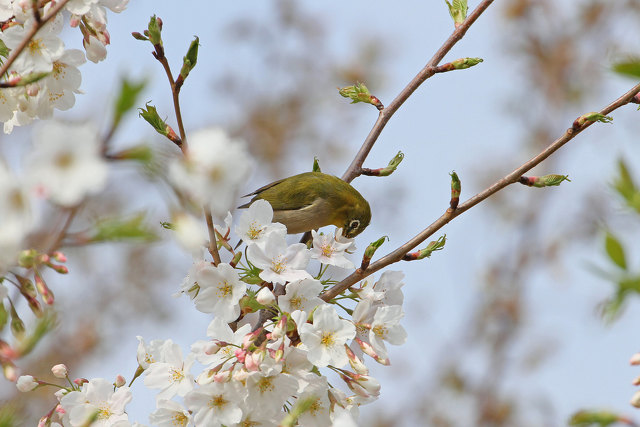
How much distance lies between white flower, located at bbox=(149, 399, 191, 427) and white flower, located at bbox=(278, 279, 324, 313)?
377 mm

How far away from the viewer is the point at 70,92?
1977 mm

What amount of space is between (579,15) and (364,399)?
364 inches

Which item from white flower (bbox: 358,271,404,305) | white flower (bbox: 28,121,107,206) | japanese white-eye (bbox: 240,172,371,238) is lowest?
white flower (bbox: 28,121,107,206)

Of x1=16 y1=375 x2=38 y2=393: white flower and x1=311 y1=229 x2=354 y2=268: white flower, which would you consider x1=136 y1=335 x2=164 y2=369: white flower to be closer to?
x1=16 y1=375 x2=38 y2=393: white flower

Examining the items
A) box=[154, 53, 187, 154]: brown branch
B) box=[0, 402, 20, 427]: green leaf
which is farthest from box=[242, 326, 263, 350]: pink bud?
box=[0, 402, 20, 427]: green leaf

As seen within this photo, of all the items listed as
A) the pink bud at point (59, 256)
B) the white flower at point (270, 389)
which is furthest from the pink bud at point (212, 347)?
the pink bud at point (59, 256)

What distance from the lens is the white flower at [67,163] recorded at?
3.03 feet

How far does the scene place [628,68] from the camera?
81cm

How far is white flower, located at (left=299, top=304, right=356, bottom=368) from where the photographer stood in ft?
5.72

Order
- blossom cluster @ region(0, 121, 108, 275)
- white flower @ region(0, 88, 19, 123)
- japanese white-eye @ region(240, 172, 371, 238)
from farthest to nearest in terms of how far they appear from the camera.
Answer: japanese white-eye @ region(240, 172, 371, 238) < white flower @ region(0, 88, 19, 123) < blossom cluster @ region(0, 121, 108, 275)

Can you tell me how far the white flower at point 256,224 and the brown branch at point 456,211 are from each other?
0.82ft

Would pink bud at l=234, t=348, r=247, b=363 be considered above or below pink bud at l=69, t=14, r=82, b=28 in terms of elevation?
below

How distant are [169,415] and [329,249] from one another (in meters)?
0.64

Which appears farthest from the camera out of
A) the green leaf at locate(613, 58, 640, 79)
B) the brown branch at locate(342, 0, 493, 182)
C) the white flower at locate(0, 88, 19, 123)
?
the brown branch at locate(342, 0, 493, 182)
